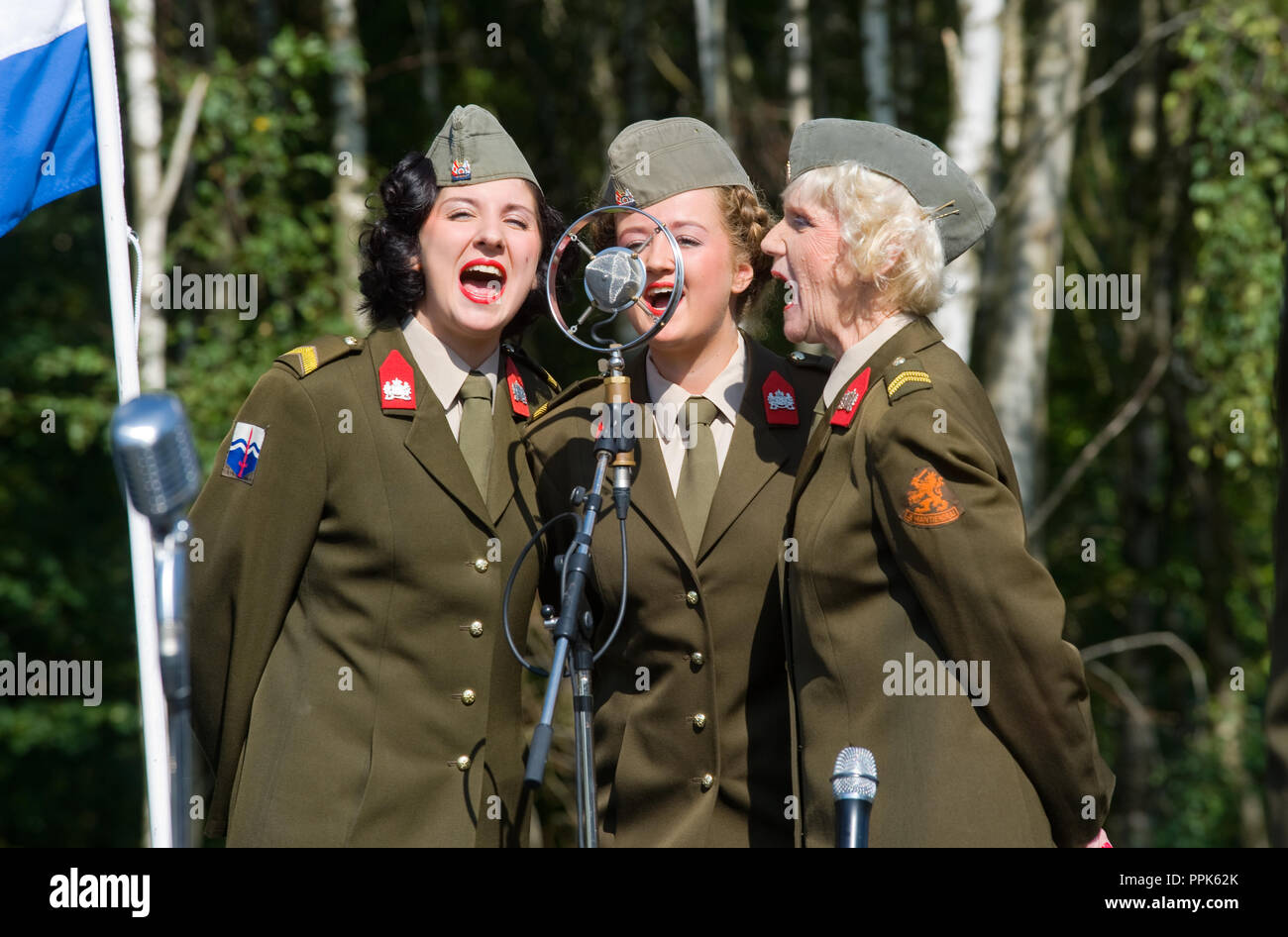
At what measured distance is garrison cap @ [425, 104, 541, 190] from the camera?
3.64 m

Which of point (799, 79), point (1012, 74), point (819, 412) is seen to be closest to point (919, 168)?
point (819, 412)

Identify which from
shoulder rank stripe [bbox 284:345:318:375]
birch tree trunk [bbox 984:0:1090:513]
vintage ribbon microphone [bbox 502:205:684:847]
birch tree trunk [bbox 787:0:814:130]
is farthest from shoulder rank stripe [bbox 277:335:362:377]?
birch tree trunk [bbox 787:0:814:130]

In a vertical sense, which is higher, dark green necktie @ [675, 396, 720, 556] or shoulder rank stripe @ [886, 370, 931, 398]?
shoulder rank stripe @ [886, 370, 931, 398]

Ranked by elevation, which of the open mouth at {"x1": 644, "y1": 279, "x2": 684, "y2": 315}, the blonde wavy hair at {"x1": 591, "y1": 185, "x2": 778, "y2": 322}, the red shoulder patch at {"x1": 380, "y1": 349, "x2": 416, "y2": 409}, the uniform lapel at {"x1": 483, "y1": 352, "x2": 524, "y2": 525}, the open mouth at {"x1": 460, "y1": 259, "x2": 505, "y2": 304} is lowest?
the uniform lapel at {"x1": 483, "y1": 352, "x2": 524, "y2": 525}

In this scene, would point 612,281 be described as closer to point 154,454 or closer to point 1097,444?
point 154,454

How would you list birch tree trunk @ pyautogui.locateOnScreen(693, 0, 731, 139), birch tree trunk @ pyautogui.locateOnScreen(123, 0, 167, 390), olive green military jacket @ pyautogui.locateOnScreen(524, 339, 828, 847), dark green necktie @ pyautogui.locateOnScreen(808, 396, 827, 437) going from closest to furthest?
dark green necktie @ pyautogui.locateOnScreen(808, 396, 827, 437) < olive green military jacket @ pyautogui.locateOnScreen(524, 339, 828, 847) < birch tree trunk @ pyautogui.locateOnScreen(123, 0, 167, 390) < birch tree trunk @ pyautogui.locateOnScreen(693, 0, 731, 139)

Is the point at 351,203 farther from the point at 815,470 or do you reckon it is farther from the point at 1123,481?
the point at 1123,481

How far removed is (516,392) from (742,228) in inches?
26.6

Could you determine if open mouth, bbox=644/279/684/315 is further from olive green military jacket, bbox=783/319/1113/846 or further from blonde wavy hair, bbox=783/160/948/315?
olive green military jacket, bbox=783/319/1113/846

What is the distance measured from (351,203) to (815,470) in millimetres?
5776

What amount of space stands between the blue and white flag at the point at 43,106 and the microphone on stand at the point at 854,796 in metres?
2.69

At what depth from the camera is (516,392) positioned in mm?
3736

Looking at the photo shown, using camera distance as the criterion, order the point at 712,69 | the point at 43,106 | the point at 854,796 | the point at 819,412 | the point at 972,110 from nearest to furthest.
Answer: the point at 854,796
the point at 819,412
the point at 43,106
the point at 972,110
the point at 712,69
